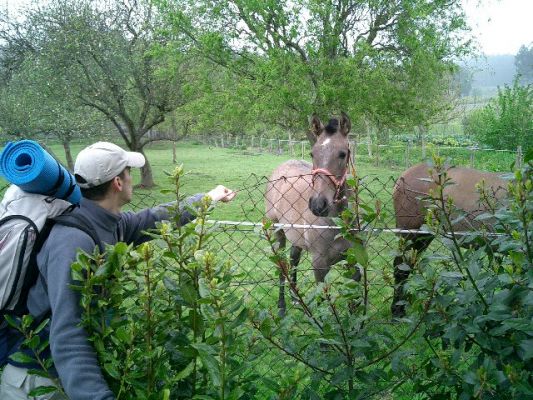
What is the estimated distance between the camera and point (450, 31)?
14.2 metres

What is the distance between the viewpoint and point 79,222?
1.77 meters

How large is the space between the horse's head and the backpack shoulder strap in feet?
9.00

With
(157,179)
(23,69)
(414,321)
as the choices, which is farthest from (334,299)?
(157,179)

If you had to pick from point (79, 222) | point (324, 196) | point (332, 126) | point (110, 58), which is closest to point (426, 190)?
point (332, 126)

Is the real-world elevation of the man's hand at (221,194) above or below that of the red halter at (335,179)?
above

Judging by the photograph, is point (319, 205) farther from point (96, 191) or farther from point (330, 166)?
point (96, 191)

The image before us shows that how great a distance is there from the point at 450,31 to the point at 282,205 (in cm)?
1083

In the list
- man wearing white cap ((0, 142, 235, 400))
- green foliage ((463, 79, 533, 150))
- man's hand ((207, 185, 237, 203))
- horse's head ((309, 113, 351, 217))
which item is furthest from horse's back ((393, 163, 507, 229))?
green foliage ((463, 79, 533, 150))

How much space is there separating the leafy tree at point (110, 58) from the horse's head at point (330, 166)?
1114cm

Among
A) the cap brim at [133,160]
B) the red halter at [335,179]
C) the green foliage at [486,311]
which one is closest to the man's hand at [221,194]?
the cap brim at [133,160]

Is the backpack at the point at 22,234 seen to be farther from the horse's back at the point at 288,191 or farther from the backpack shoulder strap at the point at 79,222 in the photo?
the horse's back at the point at 288,191

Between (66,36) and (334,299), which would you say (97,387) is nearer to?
(334,299)

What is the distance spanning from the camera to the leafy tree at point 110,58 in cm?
1684

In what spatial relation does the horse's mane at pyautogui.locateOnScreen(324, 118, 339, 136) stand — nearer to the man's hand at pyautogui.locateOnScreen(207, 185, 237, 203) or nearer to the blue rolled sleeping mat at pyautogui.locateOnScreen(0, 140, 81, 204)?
the man's hand at pyautogui.locateOnScreen(207, 185, 237, 203)
